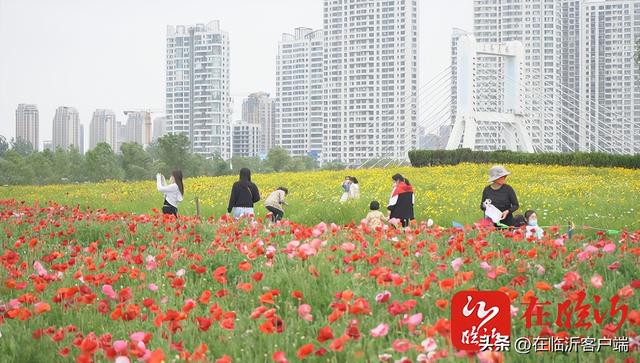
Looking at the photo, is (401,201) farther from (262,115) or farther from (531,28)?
(262,115)

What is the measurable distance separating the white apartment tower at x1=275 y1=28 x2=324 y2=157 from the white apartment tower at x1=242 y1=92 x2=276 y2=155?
582cm

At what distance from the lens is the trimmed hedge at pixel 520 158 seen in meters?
30.1

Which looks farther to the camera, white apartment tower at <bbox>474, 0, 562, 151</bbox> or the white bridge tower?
white apartment tower at <bbox>474, 0, 562, 151</bbox>

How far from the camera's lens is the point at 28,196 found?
2573 centimetres

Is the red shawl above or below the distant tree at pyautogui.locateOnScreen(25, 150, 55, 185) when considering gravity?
below

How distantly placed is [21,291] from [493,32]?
99.7 meters

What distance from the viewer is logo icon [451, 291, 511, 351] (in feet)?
12.1

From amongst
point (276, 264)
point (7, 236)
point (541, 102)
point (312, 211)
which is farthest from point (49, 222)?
point (541, 102)

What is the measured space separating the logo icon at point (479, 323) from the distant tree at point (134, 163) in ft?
170

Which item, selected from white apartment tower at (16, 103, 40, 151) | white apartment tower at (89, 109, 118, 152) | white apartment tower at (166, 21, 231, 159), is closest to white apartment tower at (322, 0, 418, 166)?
white apartment tower at (166, 21, 231, 159)

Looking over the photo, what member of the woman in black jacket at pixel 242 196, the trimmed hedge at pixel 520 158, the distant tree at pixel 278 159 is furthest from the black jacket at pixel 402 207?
the distant tree at pixel 278 159

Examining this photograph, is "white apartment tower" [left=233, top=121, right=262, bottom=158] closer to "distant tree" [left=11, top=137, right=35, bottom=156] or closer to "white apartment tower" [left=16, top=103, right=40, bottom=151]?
"white apartment tower" [left=16, top=103, right=40, bottom=151]

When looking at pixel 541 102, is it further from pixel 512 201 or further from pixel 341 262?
pixel 341 262

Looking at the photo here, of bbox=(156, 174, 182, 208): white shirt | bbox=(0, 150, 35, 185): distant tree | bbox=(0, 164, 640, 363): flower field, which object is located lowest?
bbox=(0, 164, 640, 363): flower field
